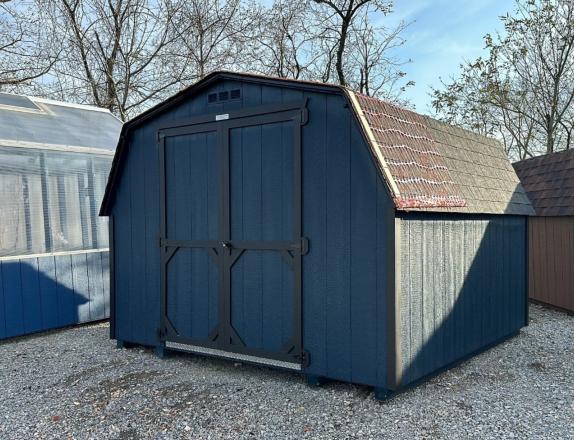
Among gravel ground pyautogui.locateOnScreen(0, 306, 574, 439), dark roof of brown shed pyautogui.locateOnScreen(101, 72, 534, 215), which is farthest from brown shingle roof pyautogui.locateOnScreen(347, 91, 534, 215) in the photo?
gravel ground pyautogui.locateOnScreen(0, 306, 574, 439)

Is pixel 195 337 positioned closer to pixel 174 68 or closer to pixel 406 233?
A: pixel 406 233

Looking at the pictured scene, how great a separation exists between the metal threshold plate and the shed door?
0.01 m

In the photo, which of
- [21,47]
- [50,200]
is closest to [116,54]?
[21,47]

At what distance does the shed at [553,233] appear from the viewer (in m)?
7.57

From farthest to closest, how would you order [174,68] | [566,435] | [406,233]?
1. [174,68]
2. [406,233]
3. [566,435]

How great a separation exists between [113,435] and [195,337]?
5.32 feet

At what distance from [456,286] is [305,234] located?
1.62m

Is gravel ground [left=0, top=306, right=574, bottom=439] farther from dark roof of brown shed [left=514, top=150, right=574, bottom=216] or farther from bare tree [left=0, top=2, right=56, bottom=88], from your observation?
bare tree [left=0, top=2, right=56, bottom=88]

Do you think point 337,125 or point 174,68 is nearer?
point 337,125

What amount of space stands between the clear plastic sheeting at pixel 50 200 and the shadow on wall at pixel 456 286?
15.8ft

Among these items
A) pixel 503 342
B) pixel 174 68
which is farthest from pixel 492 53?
pixel 503 342

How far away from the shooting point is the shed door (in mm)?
4379

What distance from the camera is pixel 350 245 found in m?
4.06

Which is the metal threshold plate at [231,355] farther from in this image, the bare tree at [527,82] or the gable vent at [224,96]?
the bare tree at [527,82]
